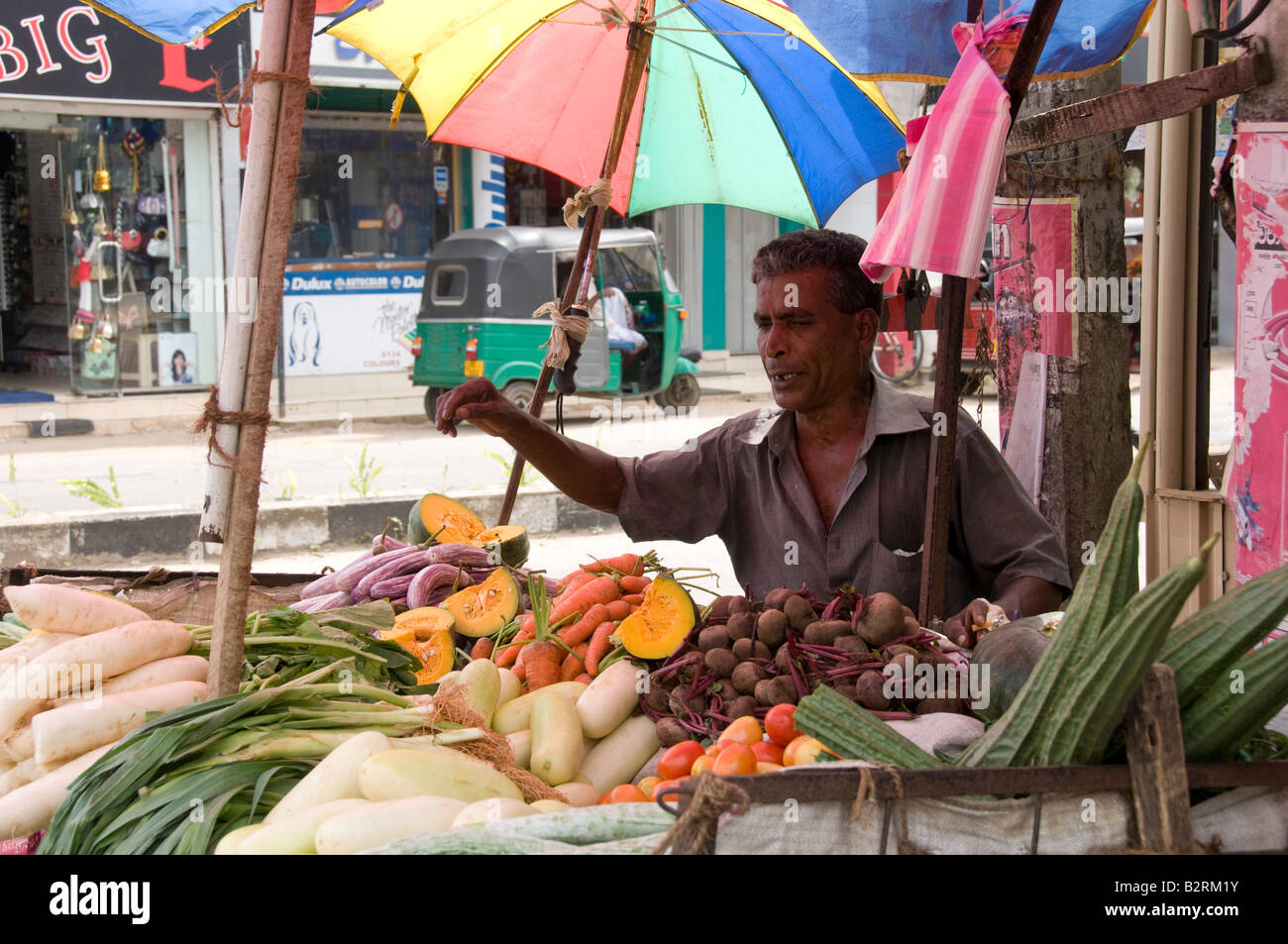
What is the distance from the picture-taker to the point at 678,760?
7.35ft

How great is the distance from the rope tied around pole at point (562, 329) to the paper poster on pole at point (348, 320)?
376 inches

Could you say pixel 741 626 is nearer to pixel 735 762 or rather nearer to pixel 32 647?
pixel 735 762

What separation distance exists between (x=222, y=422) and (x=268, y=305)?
0.25 meters

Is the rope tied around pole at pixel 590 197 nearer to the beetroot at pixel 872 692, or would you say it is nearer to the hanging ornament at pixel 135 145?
the beetroot at pixel 872 692

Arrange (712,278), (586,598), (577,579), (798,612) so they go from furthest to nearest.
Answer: (712,278), (577,579), (586,598), (798,612)

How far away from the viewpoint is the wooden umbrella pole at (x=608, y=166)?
380 centimetres

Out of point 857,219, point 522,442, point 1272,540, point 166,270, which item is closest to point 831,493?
point 522,442

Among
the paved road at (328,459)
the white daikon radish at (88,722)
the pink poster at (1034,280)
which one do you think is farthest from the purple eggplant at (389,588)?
the paved road at (328,459)

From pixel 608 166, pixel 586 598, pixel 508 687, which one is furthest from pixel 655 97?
pixel 508 687

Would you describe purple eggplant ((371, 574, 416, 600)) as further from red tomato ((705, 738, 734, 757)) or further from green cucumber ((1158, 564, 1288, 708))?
green cucumber ((1158, 564, 1288, 708))

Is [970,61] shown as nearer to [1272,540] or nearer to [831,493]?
[831,493]
